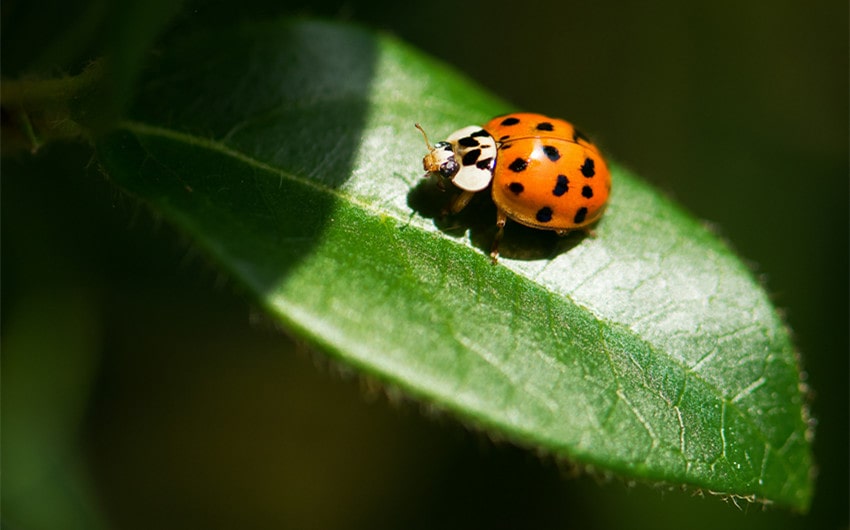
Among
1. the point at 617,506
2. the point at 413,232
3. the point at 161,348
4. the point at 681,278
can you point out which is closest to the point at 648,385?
the point at 681,278

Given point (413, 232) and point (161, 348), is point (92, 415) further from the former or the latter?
point (413, 232)

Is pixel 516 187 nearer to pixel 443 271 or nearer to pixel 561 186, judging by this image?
pixel 561 186

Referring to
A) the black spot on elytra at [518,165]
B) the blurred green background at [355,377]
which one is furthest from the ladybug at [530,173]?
the blurred green background at [355,377]

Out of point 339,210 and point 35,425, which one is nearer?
point 339,210

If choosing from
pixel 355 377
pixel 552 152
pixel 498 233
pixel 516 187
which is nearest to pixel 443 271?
pixel 498 233

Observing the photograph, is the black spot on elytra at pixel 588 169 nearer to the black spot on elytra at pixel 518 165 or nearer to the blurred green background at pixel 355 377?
the black spot on elytra at pixel 518 165

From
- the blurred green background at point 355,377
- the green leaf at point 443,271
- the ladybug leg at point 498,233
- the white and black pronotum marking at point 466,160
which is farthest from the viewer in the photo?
the blurred green background at point 355,377

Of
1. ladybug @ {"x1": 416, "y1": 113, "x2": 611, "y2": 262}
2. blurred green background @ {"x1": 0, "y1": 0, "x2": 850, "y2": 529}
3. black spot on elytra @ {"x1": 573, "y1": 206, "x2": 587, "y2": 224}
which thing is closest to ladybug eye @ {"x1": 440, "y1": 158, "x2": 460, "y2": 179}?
ladybug @ {"x1": 416, "y1": 113, "x2": 611, "y2": 262}
